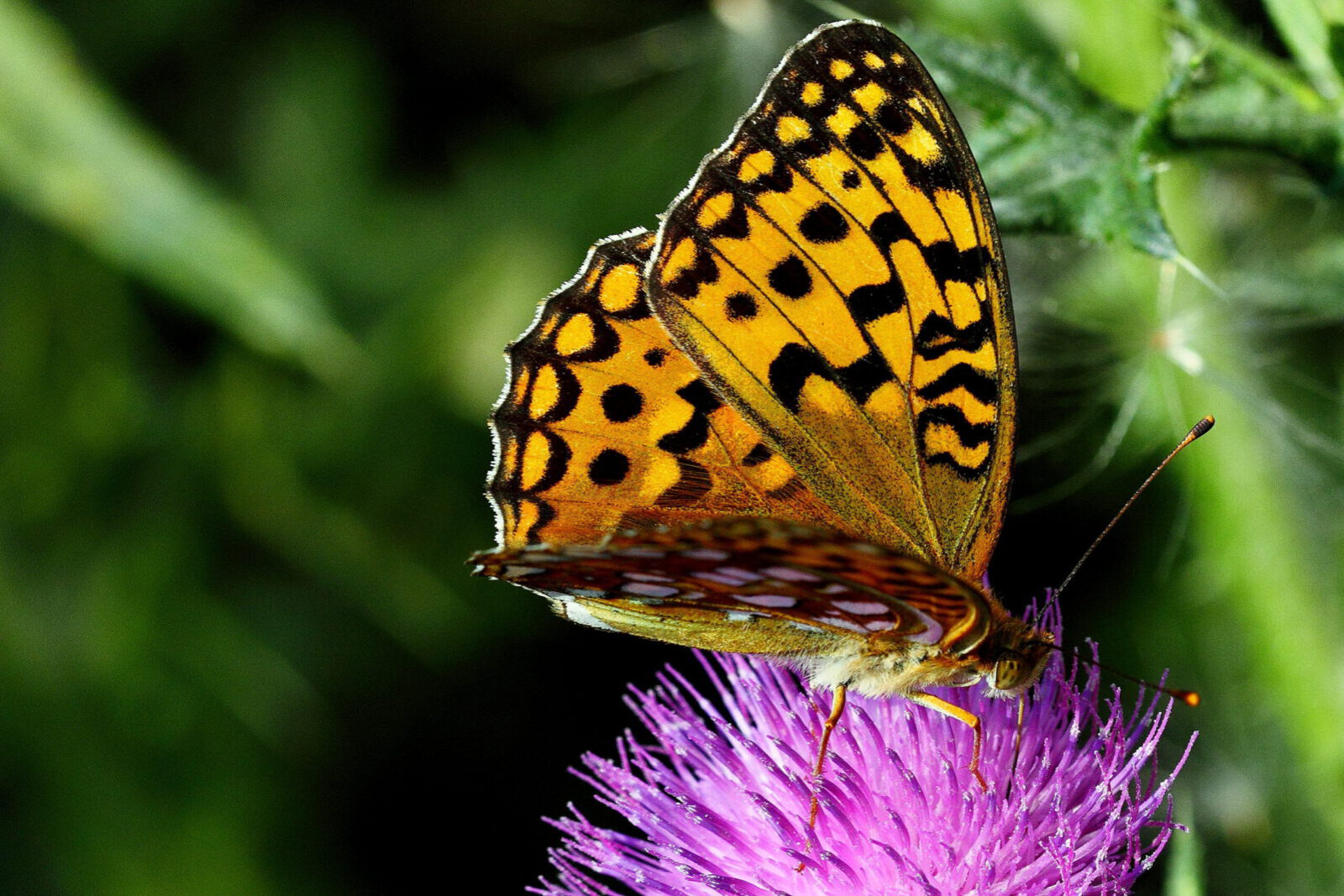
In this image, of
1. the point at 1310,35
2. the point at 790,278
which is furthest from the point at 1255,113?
the point at 790,278

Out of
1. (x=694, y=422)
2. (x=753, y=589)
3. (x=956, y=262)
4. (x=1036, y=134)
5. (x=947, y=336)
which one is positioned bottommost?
(x=753, y=589)

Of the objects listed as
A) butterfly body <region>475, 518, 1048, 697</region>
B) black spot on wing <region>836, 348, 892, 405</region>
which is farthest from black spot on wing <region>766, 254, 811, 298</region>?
butterfly body <region>475, 518, 1048, 697</region>

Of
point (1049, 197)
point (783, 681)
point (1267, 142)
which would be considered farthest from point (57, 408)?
point (1267, 142)

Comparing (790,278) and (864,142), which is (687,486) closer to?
(790,278)

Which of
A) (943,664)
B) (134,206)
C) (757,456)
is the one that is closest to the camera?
(943,664)

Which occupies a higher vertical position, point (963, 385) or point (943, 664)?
point (963, 385)

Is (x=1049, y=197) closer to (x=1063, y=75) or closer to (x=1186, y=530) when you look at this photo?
(x=1063, y=75)

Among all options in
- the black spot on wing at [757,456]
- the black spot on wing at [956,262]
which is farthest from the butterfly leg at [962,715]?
the black spot on wing at [956,262]
